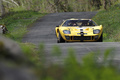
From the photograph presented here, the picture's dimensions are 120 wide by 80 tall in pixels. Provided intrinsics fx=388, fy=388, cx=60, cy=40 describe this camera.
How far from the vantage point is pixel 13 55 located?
9.15 ft

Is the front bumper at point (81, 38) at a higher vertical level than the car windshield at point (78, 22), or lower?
lower

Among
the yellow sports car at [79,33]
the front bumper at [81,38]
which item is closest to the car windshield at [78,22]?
the yellow sports car at [79,33]

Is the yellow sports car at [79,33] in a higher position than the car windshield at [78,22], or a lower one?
lower

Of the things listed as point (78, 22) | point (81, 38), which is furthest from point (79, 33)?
point (78, 22)

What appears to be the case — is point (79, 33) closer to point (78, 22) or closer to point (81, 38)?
point (81, 38)

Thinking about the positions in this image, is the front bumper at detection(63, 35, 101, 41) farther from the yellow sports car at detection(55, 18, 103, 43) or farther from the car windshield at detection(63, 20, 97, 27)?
the car windshield at detection(63, 20, 97, 27)

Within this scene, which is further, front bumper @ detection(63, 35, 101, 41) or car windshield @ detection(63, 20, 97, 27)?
car windshield @ detection(63, 20, 97, 27)

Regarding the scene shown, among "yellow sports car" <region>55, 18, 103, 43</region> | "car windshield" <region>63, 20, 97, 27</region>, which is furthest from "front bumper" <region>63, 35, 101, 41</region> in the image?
"car windshield" <region>63, 20, 97, 27</region>

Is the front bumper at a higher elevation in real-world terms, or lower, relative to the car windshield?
lower

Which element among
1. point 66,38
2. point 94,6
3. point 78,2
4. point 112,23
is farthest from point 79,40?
point 78,2

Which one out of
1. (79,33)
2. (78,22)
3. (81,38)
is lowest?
(81,38)

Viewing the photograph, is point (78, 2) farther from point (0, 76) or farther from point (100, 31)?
point (0, 76)

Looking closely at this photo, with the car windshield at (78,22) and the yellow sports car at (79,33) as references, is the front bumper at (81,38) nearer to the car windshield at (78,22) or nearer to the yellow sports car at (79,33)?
the yellow sports car at (79,33)

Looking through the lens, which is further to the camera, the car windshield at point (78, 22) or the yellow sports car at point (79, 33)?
the car windshield at point (78, 22)
